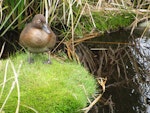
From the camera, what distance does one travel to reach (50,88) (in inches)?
131

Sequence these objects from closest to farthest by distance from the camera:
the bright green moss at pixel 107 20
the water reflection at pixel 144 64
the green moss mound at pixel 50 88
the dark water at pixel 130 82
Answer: the green moss mound at pixel 50 88 → the dark water at pixel 130 82 → the water reflection at pixel 144 64 → the bright green moss at pixel 107 20

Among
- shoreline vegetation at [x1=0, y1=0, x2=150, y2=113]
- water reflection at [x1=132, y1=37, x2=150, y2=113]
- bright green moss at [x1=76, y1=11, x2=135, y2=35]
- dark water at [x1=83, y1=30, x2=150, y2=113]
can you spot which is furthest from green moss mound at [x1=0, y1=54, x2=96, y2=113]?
bright green moss at [x1=76, y1=11, x2=135, y2=35]

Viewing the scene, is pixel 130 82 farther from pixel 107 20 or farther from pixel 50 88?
pixel 107 20

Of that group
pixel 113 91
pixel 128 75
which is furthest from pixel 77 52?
pixel 113 91

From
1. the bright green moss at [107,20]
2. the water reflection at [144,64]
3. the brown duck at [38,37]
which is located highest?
the brown duck at [38,37]

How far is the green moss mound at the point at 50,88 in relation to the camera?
10.3 ft

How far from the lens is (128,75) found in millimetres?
4172

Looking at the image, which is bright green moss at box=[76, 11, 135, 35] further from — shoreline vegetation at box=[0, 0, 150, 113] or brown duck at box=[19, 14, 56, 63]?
brown duck at box=[19, 14, 56, 63]

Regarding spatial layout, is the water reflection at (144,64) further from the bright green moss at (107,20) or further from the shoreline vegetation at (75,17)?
the bright green moss at (107,20)

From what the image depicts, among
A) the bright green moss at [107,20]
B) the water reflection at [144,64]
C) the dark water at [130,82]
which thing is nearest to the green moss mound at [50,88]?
the dark water at [130,82]

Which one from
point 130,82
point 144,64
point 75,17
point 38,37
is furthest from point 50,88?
point 75,17

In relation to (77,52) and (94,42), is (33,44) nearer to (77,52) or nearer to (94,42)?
(77,52)

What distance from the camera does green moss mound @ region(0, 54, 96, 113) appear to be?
3143mm

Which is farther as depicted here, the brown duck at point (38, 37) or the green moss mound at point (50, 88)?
the brown duck at point (38, 37)
